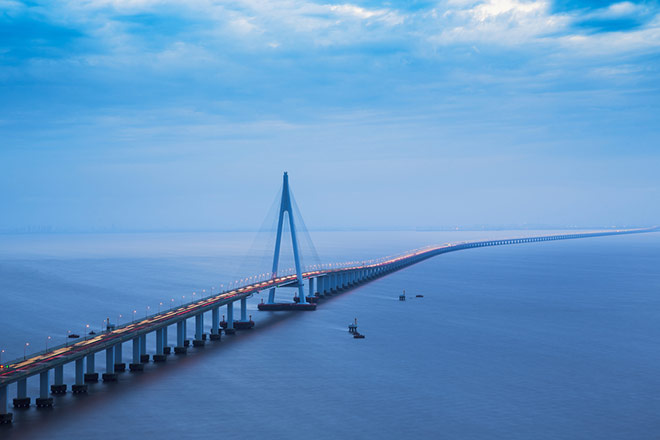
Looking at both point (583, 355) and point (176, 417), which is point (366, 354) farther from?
point (176, 417)

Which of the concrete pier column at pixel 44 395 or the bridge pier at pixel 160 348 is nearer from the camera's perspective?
the concrete pier column at pixel 44 395

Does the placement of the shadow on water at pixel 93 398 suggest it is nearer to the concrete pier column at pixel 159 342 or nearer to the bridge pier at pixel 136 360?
the bridge pier at pixel 136 360

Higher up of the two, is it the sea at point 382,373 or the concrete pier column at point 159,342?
the concrete pier column at point 159,342

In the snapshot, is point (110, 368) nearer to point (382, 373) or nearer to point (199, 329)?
point (199, 329)

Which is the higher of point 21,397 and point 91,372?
point 91,372

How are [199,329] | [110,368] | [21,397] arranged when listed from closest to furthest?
[21,397]
[110,368]
[199,329]

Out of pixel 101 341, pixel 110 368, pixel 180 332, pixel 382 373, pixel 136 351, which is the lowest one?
pixel 382 373

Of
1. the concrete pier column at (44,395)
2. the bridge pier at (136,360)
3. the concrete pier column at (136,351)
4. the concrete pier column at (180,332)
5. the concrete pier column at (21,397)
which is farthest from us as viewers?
the concrete pier column at (180,332)

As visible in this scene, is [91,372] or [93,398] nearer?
[93,398]

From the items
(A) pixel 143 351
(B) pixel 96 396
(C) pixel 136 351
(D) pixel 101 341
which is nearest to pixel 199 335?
(A) pixel 143 351

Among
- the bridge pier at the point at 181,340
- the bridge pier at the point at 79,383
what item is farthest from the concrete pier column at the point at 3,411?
the bridge pier at the point at 181,340

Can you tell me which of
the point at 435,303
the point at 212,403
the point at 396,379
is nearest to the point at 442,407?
the point at 396,379

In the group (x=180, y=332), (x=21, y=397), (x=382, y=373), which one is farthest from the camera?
(x=180, y=332)
